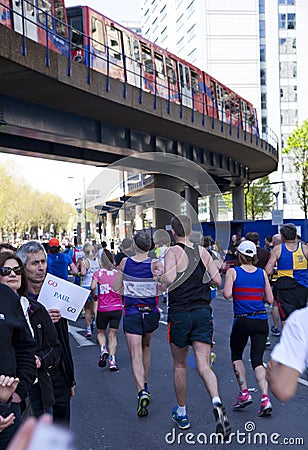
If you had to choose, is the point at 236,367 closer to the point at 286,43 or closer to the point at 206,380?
the point at 206,380

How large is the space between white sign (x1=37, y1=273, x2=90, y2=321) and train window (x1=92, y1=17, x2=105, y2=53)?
1480cm

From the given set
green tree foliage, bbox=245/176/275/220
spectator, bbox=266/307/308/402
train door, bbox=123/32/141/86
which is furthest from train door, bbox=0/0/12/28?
green tree foliage, bbox=245/176/275/220

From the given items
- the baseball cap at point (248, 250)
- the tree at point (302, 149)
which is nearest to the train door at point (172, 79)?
the baseball cap at point (248, 250)

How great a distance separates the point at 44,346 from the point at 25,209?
266 ft

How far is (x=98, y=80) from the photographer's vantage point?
17.1 m

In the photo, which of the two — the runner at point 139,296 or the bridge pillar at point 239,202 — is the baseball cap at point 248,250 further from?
the bridge pillar at point 239,202

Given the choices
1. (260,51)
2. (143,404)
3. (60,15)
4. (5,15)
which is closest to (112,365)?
(143,404)

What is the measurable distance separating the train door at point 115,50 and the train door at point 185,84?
4.42 metres

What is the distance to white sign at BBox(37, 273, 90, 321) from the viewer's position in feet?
13.7

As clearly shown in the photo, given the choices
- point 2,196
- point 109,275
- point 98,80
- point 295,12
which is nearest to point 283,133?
point 295,12

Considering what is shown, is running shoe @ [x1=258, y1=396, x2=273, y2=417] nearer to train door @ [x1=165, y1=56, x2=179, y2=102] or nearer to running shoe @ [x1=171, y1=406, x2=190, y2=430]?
running shoe @ [x1=171, y1=406, x2=190, y2=430]

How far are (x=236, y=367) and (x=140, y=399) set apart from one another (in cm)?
104

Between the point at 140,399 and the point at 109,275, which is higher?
the point at 109,275

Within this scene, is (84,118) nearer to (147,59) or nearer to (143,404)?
(147,59)
